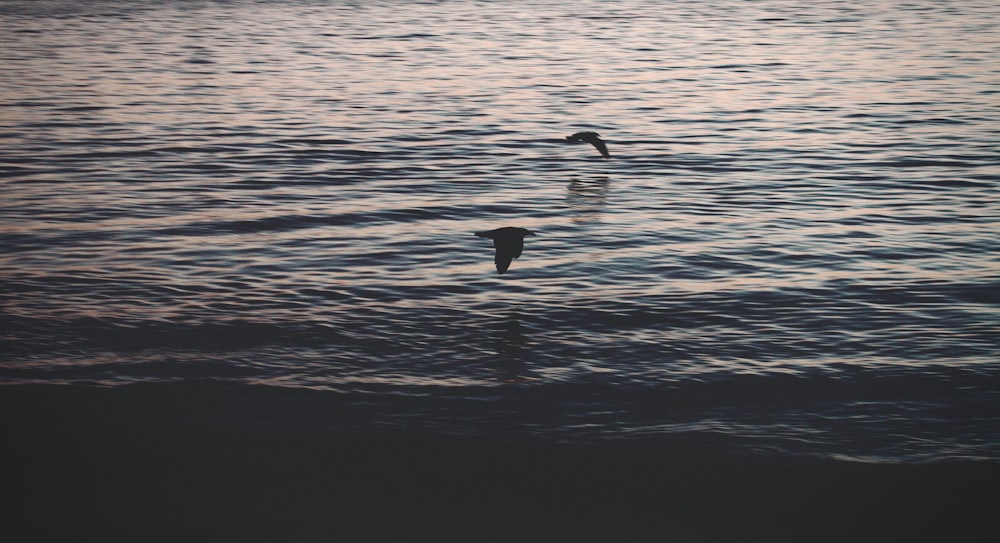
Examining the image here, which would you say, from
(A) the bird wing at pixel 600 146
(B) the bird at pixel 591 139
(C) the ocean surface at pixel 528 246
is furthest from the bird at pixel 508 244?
(A) the bird wing at pixel 600 146

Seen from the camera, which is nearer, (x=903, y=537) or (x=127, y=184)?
(x=903, y=537)

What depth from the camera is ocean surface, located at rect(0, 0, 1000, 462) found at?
11.2 metres

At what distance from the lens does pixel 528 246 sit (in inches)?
633

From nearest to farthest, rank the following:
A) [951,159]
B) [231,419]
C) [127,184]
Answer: [231,419] → [127,184] → [951,159]

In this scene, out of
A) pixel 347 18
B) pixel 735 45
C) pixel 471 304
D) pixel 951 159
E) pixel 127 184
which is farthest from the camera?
pixel 347 18

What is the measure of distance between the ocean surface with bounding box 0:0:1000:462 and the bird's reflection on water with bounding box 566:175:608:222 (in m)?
0.09

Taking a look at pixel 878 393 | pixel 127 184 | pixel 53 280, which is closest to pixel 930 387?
pixel 878 393

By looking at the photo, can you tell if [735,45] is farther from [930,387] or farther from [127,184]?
[930,387]

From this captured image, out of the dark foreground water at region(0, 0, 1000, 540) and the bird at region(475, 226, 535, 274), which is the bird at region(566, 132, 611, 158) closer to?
the dark foreground water at region(0, 0, 1000, 540)

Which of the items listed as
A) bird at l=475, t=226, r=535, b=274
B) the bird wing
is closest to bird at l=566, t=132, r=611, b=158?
the bird wing

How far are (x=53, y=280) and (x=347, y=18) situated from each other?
31.9 meters

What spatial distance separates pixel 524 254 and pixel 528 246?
0.42 metres

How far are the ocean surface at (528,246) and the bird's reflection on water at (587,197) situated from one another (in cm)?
9

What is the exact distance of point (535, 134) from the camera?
23188 mm
